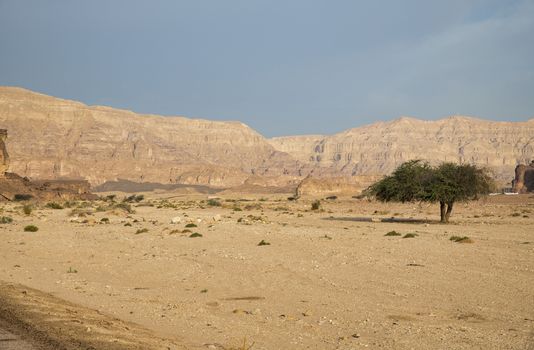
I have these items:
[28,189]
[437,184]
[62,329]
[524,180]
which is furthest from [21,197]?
[524,180]

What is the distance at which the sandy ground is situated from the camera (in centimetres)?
988

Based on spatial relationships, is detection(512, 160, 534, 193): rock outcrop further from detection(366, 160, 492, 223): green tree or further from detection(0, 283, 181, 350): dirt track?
detection(0, 283, 181, 350): dirt track

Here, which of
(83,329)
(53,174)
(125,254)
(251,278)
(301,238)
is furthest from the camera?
(53,174)

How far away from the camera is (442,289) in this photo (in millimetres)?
14164

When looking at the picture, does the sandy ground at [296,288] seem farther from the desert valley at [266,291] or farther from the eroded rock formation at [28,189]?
the eroded rock formation at [28,189]

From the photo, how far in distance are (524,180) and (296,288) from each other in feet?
415

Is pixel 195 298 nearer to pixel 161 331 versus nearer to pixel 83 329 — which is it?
pixel 161 331

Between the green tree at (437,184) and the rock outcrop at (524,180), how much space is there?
298 feet

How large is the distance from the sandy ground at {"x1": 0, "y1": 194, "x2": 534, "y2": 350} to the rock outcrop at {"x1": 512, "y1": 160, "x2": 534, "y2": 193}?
106m

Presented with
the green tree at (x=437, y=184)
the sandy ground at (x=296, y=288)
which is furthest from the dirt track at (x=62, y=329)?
the green tree at (x=437, y=184)

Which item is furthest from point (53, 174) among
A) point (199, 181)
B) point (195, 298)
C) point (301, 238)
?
point (195, 298)

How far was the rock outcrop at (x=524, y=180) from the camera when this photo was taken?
124250 mm

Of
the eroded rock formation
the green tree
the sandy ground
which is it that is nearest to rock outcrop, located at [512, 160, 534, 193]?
the eroded rock formation

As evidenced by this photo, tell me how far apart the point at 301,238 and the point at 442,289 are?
44.6 feet
